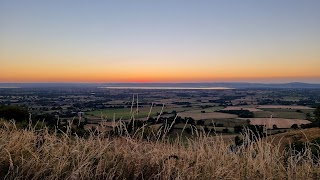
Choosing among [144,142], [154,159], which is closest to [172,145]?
[144,142]

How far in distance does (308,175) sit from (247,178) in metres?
0.82

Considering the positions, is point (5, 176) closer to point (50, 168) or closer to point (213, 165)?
point (50, 168)

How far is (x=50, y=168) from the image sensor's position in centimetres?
374

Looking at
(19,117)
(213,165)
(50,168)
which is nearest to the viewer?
(50,168)

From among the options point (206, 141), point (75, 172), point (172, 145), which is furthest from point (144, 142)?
point (75, 172)

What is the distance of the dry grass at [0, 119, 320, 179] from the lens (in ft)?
12.2

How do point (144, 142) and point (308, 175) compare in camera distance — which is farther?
point (144, 142)

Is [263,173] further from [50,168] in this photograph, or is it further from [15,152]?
[15,152]

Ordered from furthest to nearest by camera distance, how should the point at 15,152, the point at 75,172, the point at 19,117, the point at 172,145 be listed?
the point at 19,117
the point at 172,145
the point at 15,152
the point at 75,172

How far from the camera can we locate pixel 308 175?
390cm

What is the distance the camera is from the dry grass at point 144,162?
3.72 m

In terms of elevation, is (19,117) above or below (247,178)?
below

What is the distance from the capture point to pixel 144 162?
4.22 m

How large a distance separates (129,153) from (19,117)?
2205 centimetres
